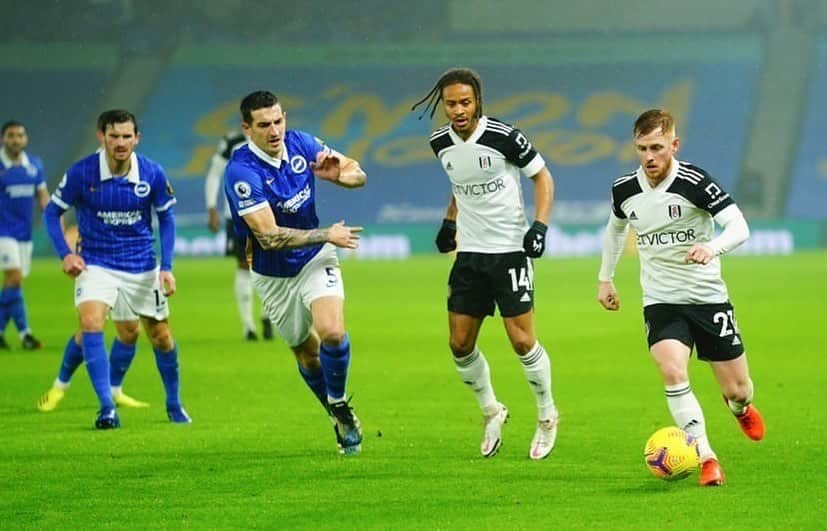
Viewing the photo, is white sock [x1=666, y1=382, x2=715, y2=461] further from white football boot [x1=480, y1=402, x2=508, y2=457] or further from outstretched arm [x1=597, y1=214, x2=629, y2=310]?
white football boot [x1=480, y1=402, x2=508, y2=457]

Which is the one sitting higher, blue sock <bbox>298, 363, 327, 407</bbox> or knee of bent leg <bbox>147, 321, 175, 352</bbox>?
knee of bent leg <bbox>147, 321, 175, 352</bbox>

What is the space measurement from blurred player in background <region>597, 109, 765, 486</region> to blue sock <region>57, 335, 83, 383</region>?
5050mm

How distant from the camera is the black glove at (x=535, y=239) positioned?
8.61m

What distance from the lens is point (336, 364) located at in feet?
29.4

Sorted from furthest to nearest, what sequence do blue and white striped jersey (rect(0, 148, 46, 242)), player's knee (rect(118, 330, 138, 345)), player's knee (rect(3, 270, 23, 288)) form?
blue and white striped jersey (rect(0, 148, 46, 242))
player's knee (rect(3, 270, 23, 288))
player's knee (rect(118, 330, 138, 345))

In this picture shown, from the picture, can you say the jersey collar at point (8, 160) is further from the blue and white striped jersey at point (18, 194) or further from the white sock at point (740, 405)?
the white sock at point (740, 405)

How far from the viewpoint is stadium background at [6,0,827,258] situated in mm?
45625

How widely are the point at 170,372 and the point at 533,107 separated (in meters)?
37.3

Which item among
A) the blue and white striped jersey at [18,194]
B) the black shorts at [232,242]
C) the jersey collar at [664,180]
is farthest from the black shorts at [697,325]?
the blue and white striped jersey at [18,194]

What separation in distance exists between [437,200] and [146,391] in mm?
31126

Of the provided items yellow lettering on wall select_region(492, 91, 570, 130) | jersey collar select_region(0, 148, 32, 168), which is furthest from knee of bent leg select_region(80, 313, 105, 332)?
yellow lettering on wall select_region(492, 91, 570, 130)

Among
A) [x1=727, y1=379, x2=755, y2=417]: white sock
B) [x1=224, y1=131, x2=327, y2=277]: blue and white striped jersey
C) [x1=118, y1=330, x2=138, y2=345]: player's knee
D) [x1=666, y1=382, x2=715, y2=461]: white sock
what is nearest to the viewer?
[x1=666, y1=382, x2=715, y2=461]: white sock

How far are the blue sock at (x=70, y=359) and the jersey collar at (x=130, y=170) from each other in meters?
1.77

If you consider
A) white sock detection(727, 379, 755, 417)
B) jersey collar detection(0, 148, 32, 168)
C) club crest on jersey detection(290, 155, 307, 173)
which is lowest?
white sock detection(727, 379, 755, 417)
